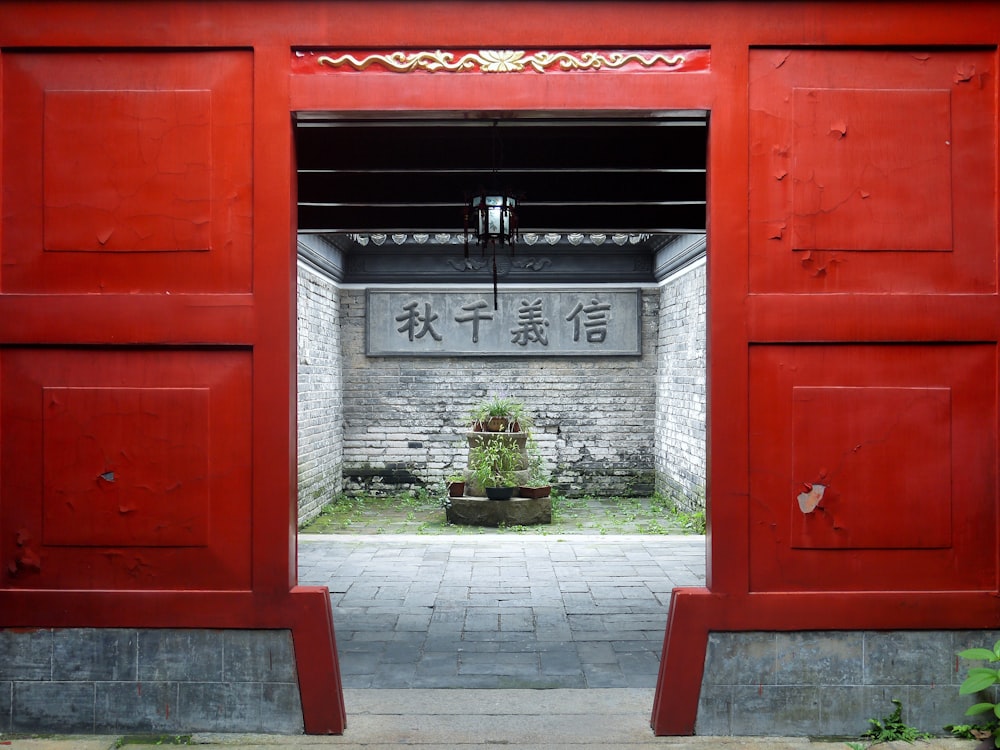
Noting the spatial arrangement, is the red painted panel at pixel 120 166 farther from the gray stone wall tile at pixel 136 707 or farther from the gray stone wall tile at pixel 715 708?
the gray stone wall tile at pixel 715 708

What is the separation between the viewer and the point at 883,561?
10.2 feet

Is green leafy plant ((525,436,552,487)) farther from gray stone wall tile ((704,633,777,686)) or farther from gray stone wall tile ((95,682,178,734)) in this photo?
gray stone wall tile ((95,682,178,734))

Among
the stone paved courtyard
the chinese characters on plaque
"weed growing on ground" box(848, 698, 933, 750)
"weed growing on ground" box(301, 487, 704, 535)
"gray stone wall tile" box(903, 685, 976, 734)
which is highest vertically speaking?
the chinese characters on plaque

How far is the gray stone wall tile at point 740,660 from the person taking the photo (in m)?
3.07

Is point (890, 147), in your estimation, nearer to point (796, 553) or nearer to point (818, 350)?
point (818, 350)

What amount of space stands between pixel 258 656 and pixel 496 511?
5.78 m

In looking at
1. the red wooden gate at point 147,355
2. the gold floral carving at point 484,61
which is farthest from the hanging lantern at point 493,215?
the red wooden gate at point 147,355

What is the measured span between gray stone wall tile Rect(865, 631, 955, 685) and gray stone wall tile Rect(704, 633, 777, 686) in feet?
1.18

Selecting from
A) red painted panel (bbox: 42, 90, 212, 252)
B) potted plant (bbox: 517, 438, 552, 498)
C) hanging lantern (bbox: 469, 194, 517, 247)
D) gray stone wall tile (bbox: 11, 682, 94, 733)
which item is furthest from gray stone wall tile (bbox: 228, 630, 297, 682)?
potted plant (bbox: 517, 438, 552, 498)

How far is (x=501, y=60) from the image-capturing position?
3.10 m

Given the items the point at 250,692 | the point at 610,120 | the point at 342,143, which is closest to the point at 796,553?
the point at 610,120

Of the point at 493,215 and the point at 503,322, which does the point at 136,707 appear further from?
the point at 503,322

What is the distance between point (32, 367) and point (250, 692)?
1.43 meters

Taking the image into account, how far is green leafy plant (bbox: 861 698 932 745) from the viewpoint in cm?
304
